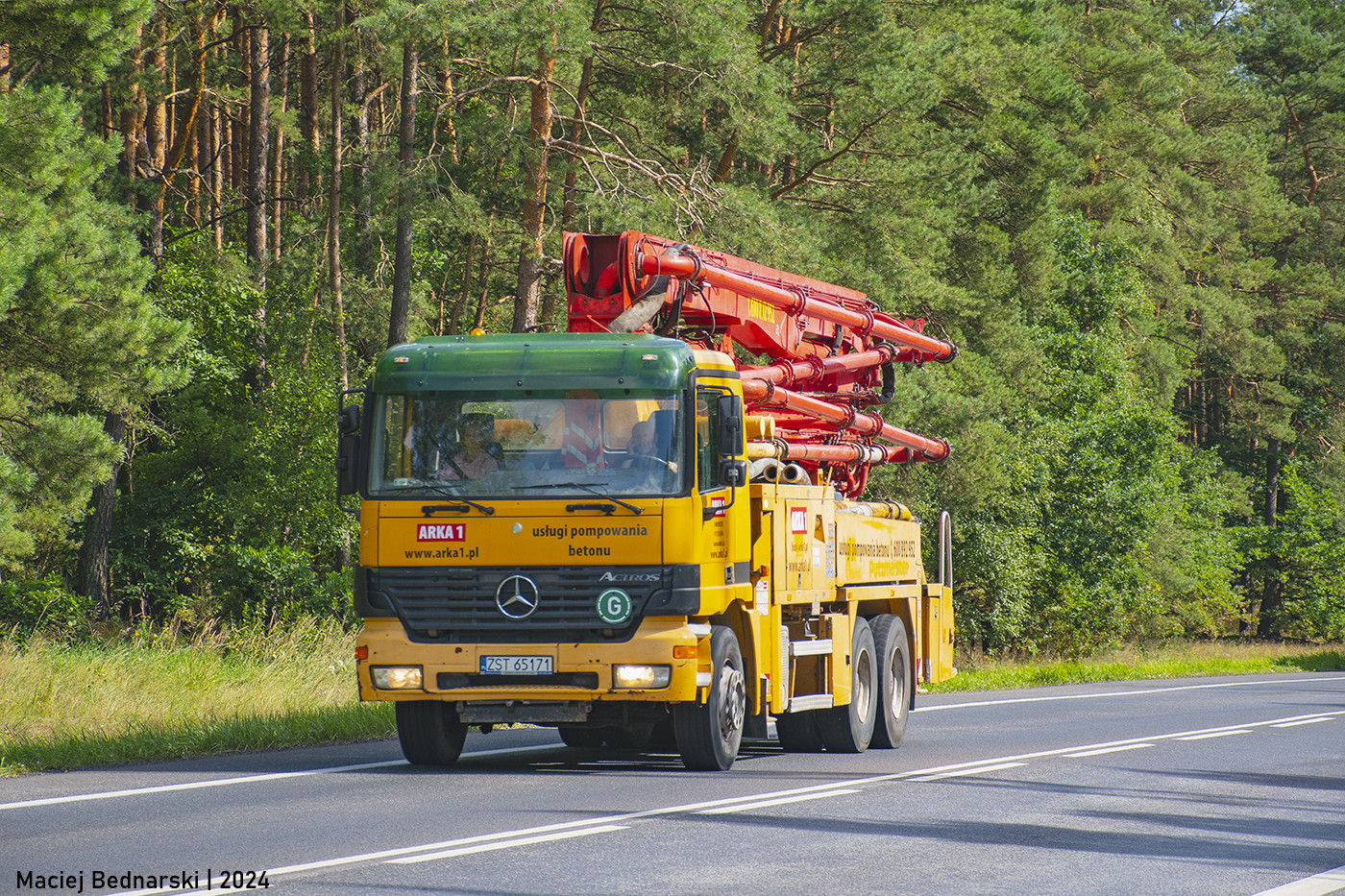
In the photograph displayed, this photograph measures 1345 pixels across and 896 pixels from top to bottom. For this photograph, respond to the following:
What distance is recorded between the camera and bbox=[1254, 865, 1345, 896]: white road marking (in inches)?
291

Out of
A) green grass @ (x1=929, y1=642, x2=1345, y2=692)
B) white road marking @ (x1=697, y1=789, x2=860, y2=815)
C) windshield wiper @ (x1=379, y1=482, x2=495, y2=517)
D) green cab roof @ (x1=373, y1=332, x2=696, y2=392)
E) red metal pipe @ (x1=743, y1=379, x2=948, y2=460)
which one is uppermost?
red metal pipe @ (x1=743, y1=379, x2=948, y2=460)

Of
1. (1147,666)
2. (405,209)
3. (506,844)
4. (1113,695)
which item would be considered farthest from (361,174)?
(506,844)

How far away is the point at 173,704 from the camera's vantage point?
596 inches

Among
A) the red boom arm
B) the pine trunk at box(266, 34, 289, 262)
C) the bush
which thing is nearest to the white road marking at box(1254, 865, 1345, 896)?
the red boom arm

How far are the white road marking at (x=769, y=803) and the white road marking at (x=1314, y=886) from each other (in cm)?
323

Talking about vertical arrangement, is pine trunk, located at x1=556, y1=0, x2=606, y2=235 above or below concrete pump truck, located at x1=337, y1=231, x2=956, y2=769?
above

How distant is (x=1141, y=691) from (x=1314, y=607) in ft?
125

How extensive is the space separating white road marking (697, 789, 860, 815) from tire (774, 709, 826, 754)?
Result: 311 cm

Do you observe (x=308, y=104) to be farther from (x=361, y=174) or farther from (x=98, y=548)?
(x=98, y=548)

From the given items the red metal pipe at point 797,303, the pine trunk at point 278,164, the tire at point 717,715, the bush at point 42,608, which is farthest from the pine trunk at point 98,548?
the tire at point 717,715

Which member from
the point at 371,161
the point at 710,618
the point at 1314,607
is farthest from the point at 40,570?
the point at 1314,607

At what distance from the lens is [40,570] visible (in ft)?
109

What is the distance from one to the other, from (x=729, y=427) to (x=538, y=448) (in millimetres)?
1376

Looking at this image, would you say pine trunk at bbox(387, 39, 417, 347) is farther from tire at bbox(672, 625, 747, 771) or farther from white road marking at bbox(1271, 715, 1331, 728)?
tire at bbox(672, 625, 747, 771)
